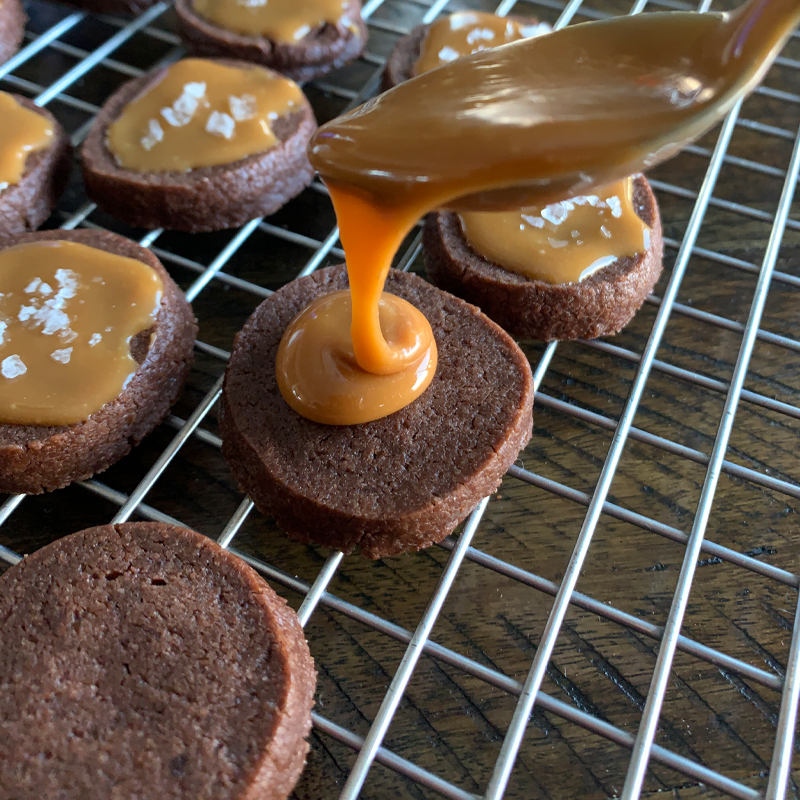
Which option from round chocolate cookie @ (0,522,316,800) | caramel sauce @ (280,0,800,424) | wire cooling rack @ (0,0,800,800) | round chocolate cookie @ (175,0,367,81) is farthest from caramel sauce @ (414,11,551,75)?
round chocolate cookie @ (0,522,316,800)

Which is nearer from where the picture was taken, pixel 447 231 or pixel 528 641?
pixel 528 641

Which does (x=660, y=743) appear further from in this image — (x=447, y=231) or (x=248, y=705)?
(x=447, y=231)

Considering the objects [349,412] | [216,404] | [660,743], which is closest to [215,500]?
[216,404]

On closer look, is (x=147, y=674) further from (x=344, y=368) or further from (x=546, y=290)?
(x=546, y=290)

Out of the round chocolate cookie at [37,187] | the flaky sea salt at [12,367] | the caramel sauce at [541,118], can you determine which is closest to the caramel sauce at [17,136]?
the round chocolate cookie at [37,187]

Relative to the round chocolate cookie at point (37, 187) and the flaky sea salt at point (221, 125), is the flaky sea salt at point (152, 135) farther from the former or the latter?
the round chocolate cookie at point (37, 187)

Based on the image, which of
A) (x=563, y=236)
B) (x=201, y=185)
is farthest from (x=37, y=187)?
(x=563, y=236)

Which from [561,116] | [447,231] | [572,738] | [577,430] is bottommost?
[572,738]
